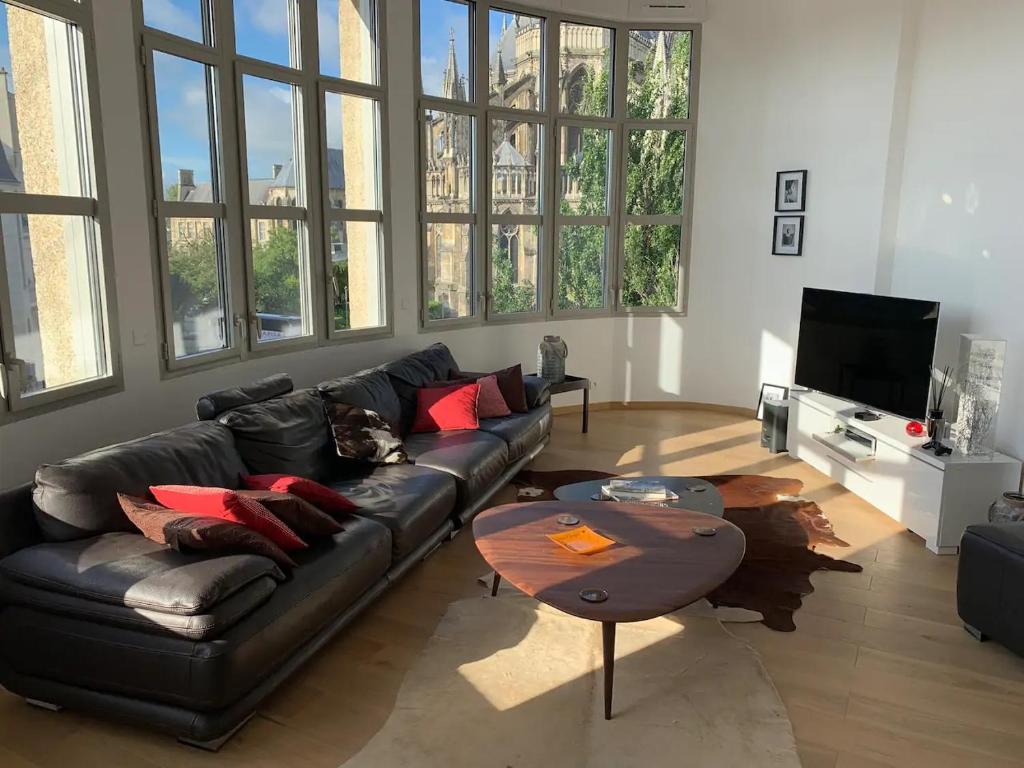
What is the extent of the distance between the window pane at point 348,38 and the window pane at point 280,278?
1.15 metres

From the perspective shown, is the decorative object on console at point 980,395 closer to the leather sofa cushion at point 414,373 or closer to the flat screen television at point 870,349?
the flat screen television at point 870,349

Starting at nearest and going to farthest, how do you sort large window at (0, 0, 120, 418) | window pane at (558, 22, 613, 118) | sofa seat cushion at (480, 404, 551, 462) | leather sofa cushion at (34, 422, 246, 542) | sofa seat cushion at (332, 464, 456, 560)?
leather sofa cushion at (34, 422, 246, 542) < large window at (0, 0, 120, 418) < sofa seat cushion at (332, 464, 456, 560) < sofa seat cushion at (480, 404, 551, 462) < window pane at (558, 22, 613, 118)

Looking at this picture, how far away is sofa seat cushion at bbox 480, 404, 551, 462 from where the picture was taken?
4.96 metres

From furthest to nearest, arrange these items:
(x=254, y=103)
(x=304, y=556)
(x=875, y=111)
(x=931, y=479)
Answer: (x=875, y=111) < (x=254, y=103) < (x=931, y=479) < (x=304, y=556)

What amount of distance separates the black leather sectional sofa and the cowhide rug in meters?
1.58

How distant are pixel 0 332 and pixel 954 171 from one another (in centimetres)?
541

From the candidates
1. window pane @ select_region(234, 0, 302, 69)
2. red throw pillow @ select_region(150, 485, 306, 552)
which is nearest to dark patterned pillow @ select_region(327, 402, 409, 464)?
red throw pillow @ select_region(150, 485, 306, 552)

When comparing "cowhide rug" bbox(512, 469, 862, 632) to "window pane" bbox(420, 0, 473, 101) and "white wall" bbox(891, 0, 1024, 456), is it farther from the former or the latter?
"window pane" bbox(420, 0, 473, 101)

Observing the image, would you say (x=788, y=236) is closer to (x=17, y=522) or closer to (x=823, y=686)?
(x=823, y=686)

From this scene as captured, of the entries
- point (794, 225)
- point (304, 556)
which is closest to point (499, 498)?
point (304, 556)

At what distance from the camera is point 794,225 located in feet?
21.6

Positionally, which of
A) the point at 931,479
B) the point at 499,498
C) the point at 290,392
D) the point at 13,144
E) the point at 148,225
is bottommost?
the point at 499,498

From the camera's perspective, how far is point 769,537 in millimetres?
4398

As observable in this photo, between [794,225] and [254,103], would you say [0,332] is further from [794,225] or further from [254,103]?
[794,225]
